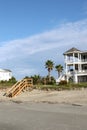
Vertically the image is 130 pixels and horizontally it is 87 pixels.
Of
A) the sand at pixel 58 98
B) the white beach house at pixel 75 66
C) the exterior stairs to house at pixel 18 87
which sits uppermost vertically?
the white beach house at pixel 75 66

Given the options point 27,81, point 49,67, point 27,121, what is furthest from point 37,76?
point 27,121

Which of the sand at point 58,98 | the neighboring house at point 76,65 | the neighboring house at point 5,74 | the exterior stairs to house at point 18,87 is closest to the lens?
the sand at point 58,98

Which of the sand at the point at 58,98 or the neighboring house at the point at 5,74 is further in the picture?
the neighboring house at the point at 5,74

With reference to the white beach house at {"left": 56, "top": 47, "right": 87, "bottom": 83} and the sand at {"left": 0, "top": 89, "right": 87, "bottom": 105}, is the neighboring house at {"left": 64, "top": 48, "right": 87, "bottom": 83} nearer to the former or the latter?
the white beach house at {"left": 56, "top": 47, "right": 87, "bottom": 83}

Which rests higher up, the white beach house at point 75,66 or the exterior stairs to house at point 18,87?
the white beach house at point 75,66

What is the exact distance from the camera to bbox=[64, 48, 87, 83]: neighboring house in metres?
61.8

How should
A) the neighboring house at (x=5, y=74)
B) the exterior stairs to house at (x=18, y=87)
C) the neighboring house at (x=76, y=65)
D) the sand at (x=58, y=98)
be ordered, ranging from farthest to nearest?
the neighboring house at (x=5, y=74), the neighboring house at (x=76, y=65), the exterior stairs to house at (x=18, y=87), the sand at (x=58, y=98)

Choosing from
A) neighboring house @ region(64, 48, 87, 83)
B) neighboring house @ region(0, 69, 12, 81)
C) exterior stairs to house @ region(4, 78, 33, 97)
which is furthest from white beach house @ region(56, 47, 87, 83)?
neighboring house @ region(0, 69, 12, 81)

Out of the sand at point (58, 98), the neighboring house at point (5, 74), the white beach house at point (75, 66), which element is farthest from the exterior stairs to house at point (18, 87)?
the neighboring house at point (5, 74)

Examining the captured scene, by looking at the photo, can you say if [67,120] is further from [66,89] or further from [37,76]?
[37,76]

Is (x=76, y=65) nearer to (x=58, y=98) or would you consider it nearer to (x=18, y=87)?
(x=18, y=87)

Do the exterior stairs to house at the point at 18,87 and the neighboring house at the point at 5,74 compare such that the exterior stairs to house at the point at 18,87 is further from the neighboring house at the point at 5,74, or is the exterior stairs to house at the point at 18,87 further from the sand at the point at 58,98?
the neighboring house at the point at 5,74

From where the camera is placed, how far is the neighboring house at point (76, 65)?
6175 centimetres

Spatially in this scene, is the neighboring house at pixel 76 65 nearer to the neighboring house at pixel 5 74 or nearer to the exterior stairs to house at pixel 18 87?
the exterior stairs to house at pixel 18 87
